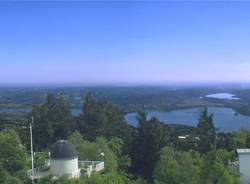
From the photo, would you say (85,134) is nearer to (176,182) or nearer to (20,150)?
(20,150)

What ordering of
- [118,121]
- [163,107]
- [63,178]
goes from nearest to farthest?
1. [63,178]
2. [118,121]
3. [163,107]

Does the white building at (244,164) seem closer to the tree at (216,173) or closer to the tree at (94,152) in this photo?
the tree at (216,173)

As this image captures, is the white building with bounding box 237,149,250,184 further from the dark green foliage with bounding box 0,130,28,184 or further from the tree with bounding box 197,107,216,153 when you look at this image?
the dark green foliage with bounding box 0,130,28,184

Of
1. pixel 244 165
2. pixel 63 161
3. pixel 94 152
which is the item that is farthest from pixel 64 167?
pixel 244 165

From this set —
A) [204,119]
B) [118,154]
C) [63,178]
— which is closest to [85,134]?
[118,154]

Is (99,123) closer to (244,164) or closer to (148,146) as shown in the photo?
(148,146)

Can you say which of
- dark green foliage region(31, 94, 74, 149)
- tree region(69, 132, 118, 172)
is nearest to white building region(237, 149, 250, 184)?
tree region(69, 132, 118, 172)
